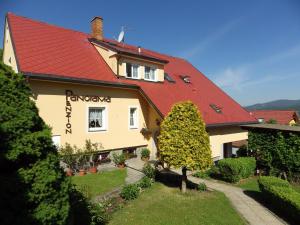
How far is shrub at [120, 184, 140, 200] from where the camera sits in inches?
443

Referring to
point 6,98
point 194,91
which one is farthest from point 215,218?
point 194,91

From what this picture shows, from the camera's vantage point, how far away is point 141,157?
738 inches

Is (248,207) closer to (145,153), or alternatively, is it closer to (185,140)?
(185,140)

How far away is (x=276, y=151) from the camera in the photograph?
17.4 meters

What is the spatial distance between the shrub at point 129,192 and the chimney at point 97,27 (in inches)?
563

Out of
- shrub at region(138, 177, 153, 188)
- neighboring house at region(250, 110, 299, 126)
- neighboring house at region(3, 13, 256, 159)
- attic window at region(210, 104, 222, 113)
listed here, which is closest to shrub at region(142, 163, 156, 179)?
shrub at region(138, 177, 153, 188)

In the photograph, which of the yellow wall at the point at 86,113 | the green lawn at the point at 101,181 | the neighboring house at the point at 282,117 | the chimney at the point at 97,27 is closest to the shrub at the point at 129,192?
the green lawn at the point at 101,181

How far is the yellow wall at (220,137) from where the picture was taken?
20.1 m

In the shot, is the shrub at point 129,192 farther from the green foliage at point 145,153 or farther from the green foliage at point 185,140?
the green foliage at point 145,153

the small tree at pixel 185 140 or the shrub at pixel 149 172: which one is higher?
the small tree at pixel 185 140

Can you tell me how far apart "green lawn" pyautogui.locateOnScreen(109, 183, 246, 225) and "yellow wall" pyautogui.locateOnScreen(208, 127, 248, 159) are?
289 inches

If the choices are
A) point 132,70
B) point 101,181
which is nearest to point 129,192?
point 101,181

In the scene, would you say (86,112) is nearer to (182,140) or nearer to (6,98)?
(182,140)

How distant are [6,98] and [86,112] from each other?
1087 centimetres
